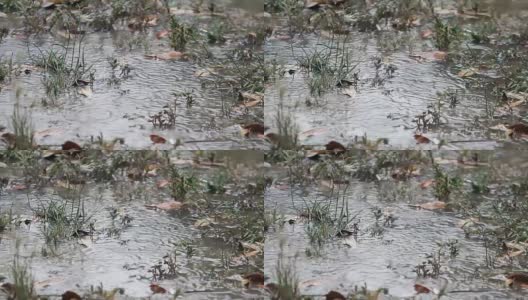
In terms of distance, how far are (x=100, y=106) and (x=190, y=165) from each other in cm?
58

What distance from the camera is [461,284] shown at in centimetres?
523

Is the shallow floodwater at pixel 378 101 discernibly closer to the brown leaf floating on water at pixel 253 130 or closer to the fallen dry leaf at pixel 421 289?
the brown leaf floating on water at pixel 253 130

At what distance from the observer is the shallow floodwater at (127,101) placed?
18.9 feet

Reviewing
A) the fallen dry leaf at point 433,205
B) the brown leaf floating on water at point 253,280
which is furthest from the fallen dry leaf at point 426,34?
the brown leaf floating on water at point 253,280

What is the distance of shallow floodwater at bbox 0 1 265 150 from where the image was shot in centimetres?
575

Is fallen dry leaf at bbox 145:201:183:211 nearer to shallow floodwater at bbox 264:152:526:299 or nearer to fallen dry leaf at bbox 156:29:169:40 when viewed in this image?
shallow floodwater at bbox 264:152:526:299

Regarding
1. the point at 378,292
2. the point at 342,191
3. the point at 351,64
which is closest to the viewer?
the point at 378,292

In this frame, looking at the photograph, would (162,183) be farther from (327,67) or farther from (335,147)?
(327,67)

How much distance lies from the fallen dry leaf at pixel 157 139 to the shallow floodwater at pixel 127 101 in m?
0.02

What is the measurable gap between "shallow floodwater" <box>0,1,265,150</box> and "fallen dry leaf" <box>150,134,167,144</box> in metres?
0.02

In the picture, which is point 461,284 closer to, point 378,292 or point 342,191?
point 378,292

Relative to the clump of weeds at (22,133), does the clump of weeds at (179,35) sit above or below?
above

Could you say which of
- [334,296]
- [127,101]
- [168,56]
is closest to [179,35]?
[168,56]

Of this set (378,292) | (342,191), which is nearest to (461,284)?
(378,292)
